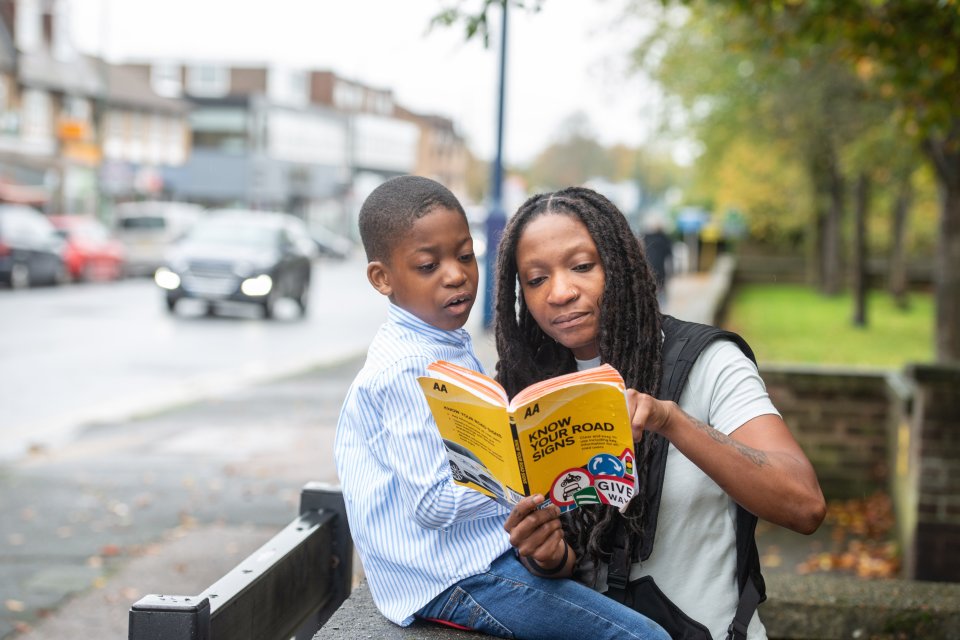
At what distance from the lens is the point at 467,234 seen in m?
2.66

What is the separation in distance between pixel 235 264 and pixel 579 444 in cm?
2056

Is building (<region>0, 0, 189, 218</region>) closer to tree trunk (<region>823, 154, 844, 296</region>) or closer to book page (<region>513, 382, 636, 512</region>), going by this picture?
tree trunk (<region>823, 154, 844, 296</region>)

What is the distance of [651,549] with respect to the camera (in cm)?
242

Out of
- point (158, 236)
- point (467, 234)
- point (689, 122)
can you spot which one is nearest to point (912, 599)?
point (467, 234)

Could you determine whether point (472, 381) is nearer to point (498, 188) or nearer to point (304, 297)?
point (498, 188)

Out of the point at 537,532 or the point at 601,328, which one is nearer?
the point at 537,532

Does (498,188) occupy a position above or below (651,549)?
above

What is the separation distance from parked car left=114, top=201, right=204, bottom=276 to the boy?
34.8m

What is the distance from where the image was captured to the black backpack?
241cm

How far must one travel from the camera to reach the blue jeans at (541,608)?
2406 mm

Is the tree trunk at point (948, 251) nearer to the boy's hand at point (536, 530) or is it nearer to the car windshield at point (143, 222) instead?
the boy's hand at point (536, 530)

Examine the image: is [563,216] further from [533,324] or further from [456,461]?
[456,461]

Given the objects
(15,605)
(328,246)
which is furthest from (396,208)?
(328,246)

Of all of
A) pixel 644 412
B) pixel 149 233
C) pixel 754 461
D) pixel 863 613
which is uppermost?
pixel 644 412
